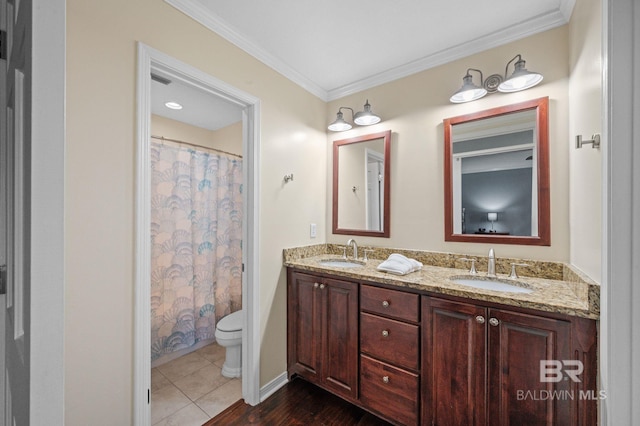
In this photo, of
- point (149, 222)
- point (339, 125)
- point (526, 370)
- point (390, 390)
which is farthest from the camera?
point (339, 125)

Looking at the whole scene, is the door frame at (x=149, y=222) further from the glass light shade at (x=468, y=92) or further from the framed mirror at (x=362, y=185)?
the glass light shade at (x=468, y=92)

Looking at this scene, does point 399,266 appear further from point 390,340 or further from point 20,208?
point 20,208

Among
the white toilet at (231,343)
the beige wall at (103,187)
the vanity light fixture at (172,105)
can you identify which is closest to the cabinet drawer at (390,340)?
the white toilet at (231,343)

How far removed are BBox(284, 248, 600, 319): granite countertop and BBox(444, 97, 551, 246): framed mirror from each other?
264mm

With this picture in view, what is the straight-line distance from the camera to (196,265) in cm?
271

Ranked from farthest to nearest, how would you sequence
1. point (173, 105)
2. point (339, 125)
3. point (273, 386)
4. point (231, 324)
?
point (173, 105) < point (339, 125) < point (231, 324) < point (273, 386)

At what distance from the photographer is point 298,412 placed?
1763 millimetres

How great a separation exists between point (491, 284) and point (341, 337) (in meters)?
1.00

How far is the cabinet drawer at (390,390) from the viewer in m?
1.48

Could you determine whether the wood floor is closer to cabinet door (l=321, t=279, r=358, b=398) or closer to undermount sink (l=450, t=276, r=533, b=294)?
cabinet door (l=321, t=279, r=358, b=398)

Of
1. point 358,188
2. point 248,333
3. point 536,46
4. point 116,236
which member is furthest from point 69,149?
point 536,46

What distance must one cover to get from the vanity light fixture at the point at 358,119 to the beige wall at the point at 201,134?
1324 mm

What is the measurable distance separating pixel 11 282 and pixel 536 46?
8.63 feet

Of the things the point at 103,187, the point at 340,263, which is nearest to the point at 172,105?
the point at 103,187
